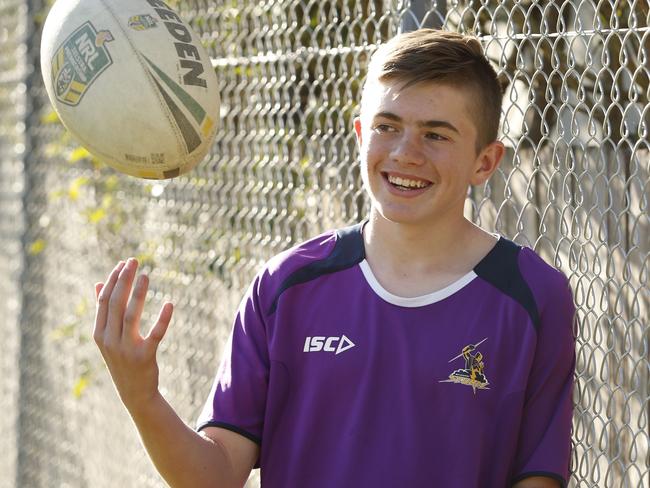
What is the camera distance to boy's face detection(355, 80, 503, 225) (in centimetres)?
253

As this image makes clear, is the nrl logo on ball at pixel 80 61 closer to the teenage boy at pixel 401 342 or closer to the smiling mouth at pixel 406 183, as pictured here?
the teenage boy at pixel 401 342

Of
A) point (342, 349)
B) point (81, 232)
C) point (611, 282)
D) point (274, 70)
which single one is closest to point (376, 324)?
point (342, 349)

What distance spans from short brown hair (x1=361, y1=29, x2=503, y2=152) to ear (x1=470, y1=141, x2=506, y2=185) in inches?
0.7

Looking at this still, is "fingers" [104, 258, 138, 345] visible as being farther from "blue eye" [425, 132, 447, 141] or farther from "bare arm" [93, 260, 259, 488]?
"blue eye" [425, 132, 447, 141]

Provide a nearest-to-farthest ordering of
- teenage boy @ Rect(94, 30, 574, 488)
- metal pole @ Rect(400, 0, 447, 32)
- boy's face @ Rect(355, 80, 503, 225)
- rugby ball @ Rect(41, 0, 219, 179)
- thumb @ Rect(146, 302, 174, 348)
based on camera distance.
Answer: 1. thumb @ Rect(146, 302, 174, 348)
2. teenage boy @ Rect(94, 30, 574, 488)
3. boy's face @ Rect(355, 80, 503, 225)
4. rugby ball @ Rect(41, 0, 219, 179)
5. metal pole @ Rect(400, 0, 447, 32)

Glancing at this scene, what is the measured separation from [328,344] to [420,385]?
251 millimetres

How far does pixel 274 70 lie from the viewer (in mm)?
4434

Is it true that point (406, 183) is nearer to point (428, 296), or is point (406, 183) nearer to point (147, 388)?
point (428, 296)

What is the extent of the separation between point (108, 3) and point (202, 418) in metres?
1.19

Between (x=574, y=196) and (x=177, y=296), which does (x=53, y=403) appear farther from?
Result: (x=574, y=196)

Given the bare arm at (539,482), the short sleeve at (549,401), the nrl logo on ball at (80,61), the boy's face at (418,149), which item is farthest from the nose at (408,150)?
the nrl logo on ball at (80,61)

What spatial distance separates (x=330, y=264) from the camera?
8.75 ft

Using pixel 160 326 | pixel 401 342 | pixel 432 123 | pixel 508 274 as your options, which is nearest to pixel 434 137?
pixel 432 123

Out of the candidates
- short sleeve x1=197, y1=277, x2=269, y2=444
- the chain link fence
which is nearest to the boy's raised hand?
short sleeve x1=197, y1=277, x2=269, y2=444
